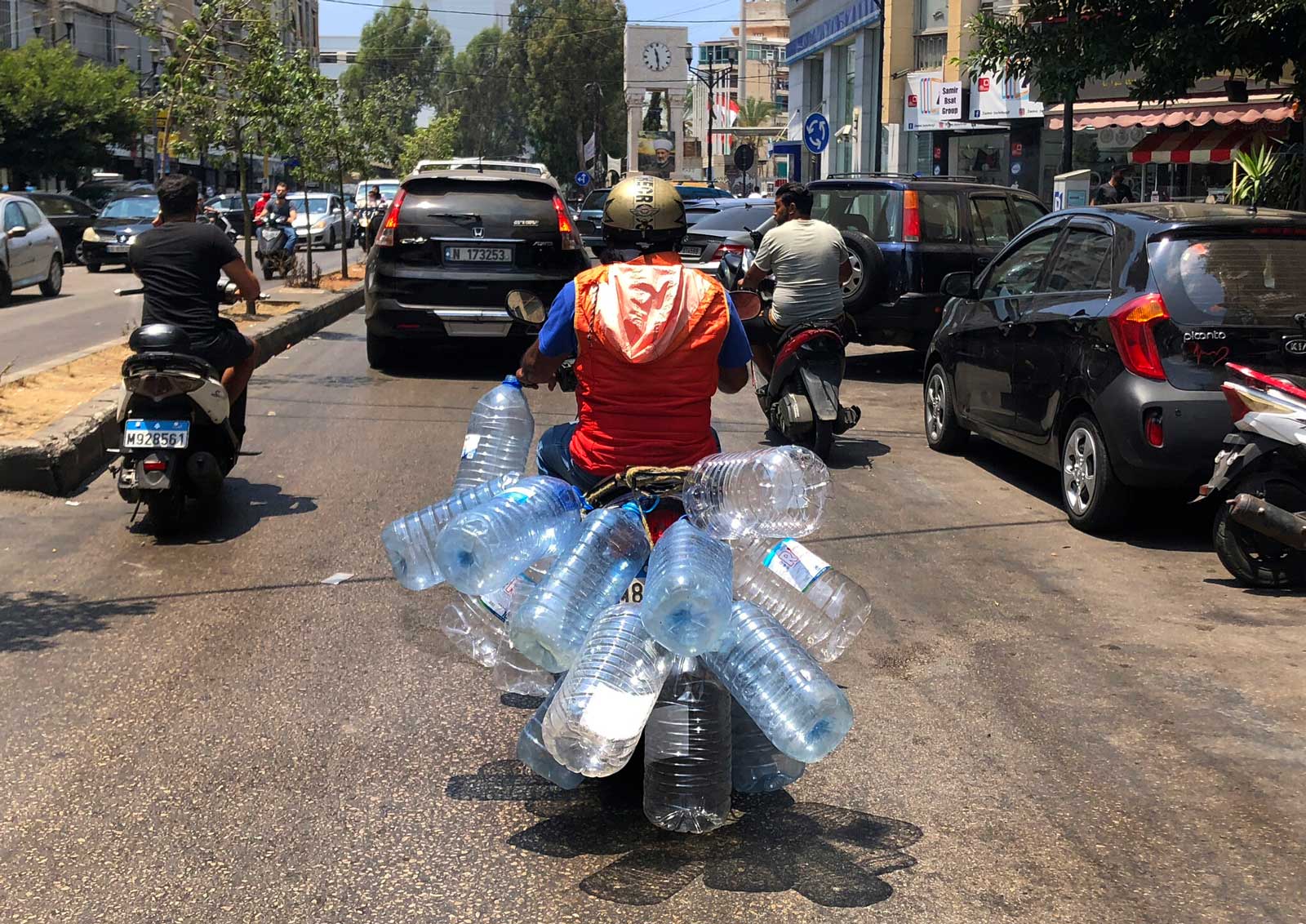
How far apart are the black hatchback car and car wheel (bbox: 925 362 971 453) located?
1256 millimetres

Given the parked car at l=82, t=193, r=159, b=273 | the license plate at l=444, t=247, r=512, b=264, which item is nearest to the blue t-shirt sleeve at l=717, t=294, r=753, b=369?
the license plate at l=444, t=247, r=512, b=264

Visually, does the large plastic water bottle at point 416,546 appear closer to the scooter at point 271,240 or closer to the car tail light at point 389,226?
the car tail light at point 389,226

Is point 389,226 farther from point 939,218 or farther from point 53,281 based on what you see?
point 53,281

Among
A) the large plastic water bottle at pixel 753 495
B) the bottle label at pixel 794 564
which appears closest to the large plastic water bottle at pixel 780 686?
the bottle label at pixel 794 564

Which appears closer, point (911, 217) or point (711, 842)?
point (711, 842)

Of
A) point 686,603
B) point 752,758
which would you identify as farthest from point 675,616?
point 752,758

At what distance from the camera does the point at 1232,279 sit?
23.1ft

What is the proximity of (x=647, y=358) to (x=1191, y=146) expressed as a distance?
2048 centimetres

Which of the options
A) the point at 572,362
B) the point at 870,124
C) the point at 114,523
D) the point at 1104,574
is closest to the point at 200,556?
the point at 114,523

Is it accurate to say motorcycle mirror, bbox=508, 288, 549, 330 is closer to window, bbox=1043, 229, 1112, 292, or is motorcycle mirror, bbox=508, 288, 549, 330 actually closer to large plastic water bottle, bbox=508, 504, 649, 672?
large plastic water bottle, bbox=508, 504, 649, 672

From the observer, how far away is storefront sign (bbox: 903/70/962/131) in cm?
2836

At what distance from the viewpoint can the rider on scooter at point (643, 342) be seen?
156 inches

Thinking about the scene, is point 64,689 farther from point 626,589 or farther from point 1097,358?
point 1097,358

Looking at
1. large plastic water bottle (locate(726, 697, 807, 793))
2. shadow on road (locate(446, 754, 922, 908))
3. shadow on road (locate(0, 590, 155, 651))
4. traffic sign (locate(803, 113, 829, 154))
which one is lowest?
shadow on road (locate(446, 754, 922, 908))
